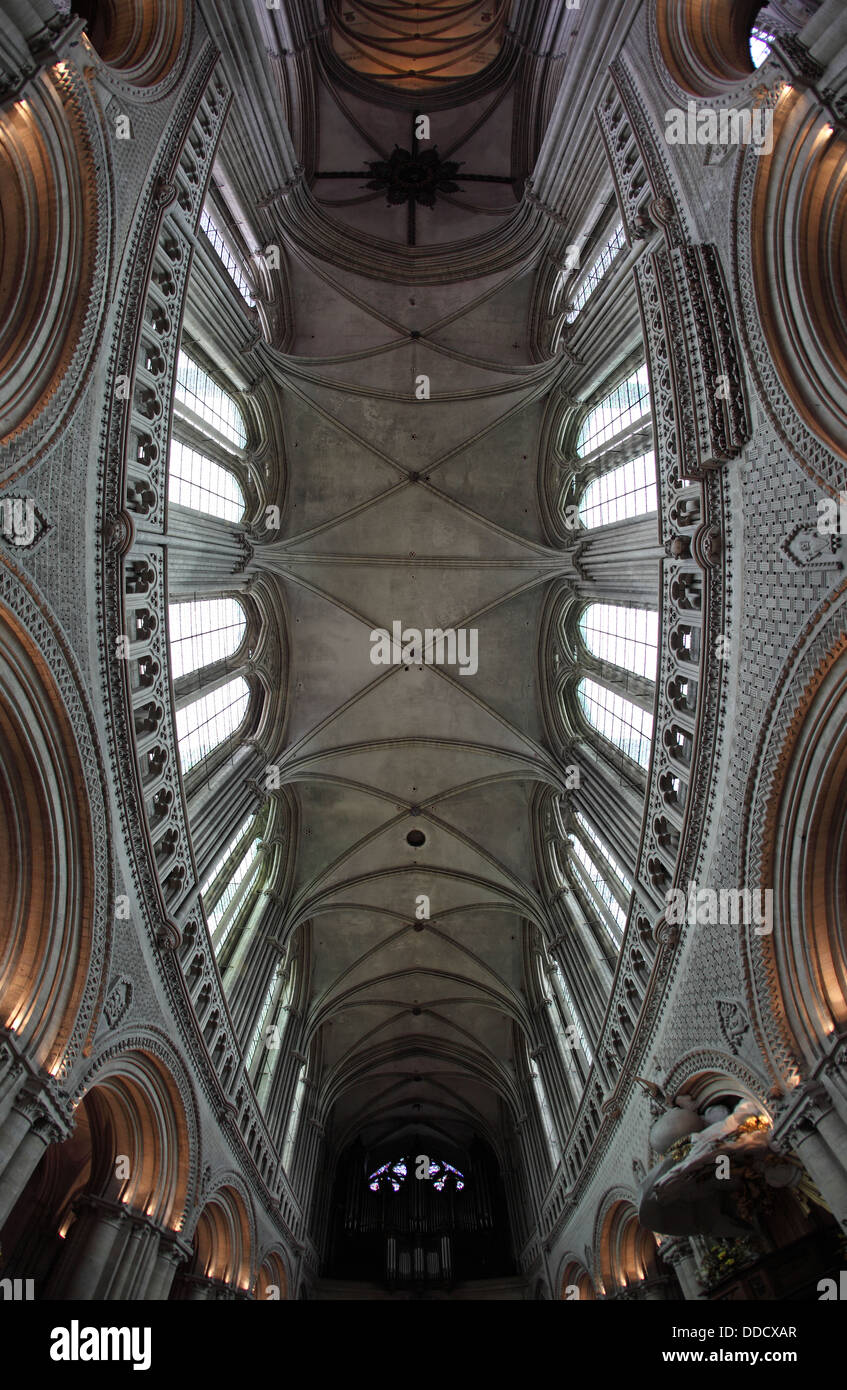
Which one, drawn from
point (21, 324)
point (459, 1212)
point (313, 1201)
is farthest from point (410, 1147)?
point (21, 324)

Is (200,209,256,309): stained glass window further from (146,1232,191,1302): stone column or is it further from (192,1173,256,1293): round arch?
(192,1173,256,1293): round arch

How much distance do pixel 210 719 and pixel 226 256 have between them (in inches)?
438

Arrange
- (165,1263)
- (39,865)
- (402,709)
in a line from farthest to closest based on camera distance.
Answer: (402,709) < (165,1263) < (39,865)

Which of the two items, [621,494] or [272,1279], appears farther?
[621,494]

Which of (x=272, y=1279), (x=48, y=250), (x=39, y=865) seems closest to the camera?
(x=48, y=250)

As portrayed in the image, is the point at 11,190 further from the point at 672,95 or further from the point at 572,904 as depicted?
the point at 572,904

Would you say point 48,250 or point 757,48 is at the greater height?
point 757,48

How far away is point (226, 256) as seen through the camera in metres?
18.1

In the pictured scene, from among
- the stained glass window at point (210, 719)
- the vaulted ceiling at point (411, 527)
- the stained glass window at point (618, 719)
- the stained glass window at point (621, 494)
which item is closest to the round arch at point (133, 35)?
the vaulted ceiling at point (411, 527)

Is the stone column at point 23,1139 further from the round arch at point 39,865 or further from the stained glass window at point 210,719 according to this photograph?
the stained glass window at point 210,719

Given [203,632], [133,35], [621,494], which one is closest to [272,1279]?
[203,632]

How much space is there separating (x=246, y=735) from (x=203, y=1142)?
398 inches

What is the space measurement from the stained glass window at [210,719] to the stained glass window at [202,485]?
4379mm

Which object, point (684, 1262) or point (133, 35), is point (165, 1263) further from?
point (133, 35)
